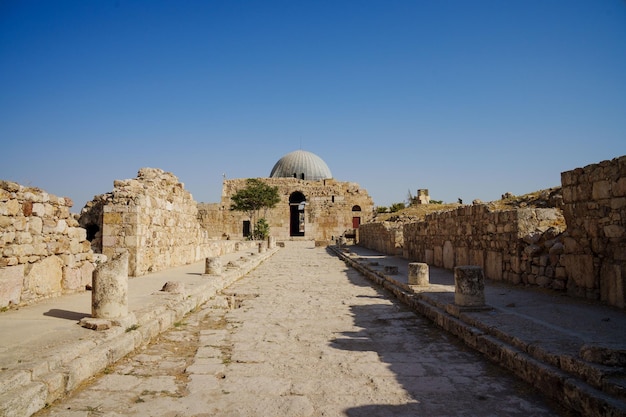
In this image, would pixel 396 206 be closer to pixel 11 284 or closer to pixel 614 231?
→ pixel 614 231

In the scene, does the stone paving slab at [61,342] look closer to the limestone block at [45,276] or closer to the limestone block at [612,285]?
the limestone block at [45,276]

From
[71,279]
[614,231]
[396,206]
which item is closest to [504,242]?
[614,231]

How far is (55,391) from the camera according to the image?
3.44m

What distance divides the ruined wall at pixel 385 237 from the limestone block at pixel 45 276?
45.3ft

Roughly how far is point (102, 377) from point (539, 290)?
22.4 feet

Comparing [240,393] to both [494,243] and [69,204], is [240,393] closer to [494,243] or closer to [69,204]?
[69,204]

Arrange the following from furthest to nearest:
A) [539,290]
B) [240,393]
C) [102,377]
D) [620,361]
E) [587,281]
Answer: [539,290] < [587,281] < [102,377] < [240,393] < [620,361]

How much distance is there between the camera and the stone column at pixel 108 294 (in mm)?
5184

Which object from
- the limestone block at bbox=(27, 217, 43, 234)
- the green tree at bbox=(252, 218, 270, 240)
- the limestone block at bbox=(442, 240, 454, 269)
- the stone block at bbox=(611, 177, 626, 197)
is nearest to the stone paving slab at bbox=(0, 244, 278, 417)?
the limestone block at bbox=(27, 217, 43, 234)

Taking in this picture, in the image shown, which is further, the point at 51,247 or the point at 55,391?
the point at 51,247

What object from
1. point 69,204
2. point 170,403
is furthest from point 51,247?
point 170,403

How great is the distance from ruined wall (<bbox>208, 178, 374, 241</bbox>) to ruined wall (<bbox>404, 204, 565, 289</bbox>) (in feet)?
102

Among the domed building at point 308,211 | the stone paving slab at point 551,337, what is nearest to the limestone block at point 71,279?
the stone paving slab at point 551,337

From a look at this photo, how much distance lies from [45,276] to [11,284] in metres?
0.80
